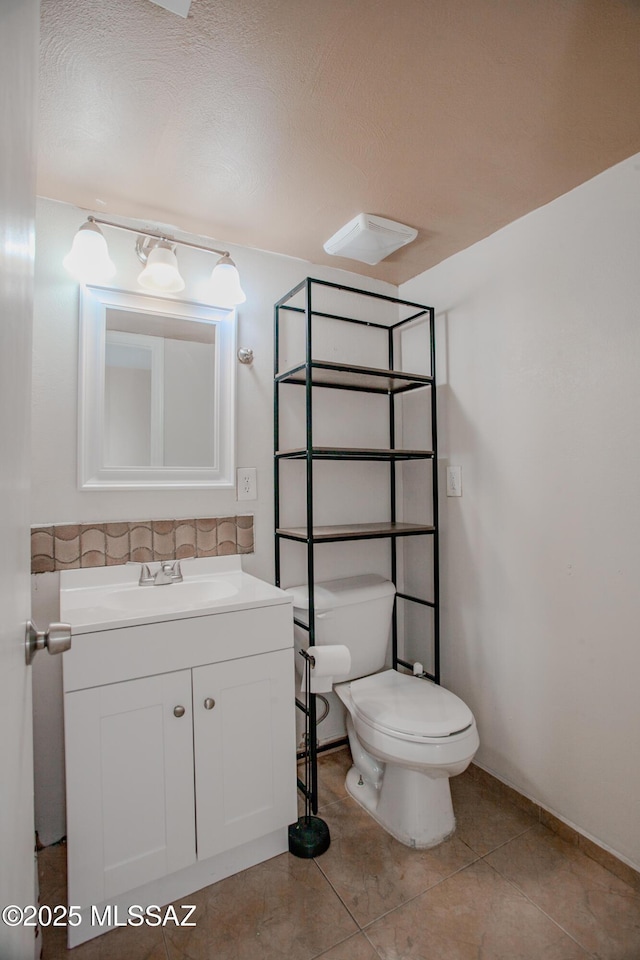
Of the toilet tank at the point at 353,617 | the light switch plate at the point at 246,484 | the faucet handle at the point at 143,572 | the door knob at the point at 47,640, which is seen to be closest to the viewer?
the door knob at the point at 47,640

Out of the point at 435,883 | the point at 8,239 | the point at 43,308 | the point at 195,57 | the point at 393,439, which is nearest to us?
the point at 8,239

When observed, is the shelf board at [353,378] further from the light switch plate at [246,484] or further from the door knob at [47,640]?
the door knob at [47,640]

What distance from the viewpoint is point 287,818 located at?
1450mm

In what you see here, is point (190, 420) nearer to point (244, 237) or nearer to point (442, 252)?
point (244, 237)

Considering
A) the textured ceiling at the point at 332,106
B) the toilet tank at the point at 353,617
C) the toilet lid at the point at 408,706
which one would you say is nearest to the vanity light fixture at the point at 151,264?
the textured ceiling at the point at 332,106

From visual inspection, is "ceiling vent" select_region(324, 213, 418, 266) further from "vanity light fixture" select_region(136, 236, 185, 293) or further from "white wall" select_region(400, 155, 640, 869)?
"vanity light fixture" select_region(136, 236, 185, 293)

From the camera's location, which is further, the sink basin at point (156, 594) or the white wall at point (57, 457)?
the white wall at point (57, 457)

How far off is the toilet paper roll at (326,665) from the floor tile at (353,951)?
0.62 meters

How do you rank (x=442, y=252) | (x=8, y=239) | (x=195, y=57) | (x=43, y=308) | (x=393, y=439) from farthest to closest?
(x=393, y=439), (x=442, y=252), (x=43, y=308), (x=195, y=57), (x=8, y=239)

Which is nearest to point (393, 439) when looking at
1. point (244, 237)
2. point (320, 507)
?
point (320, 507)

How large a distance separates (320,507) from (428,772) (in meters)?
1.06

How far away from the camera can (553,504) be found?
5.23 feet

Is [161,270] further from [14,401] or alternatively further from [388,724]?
[388,724]

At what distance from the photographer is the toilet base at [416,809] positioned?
1529mm
